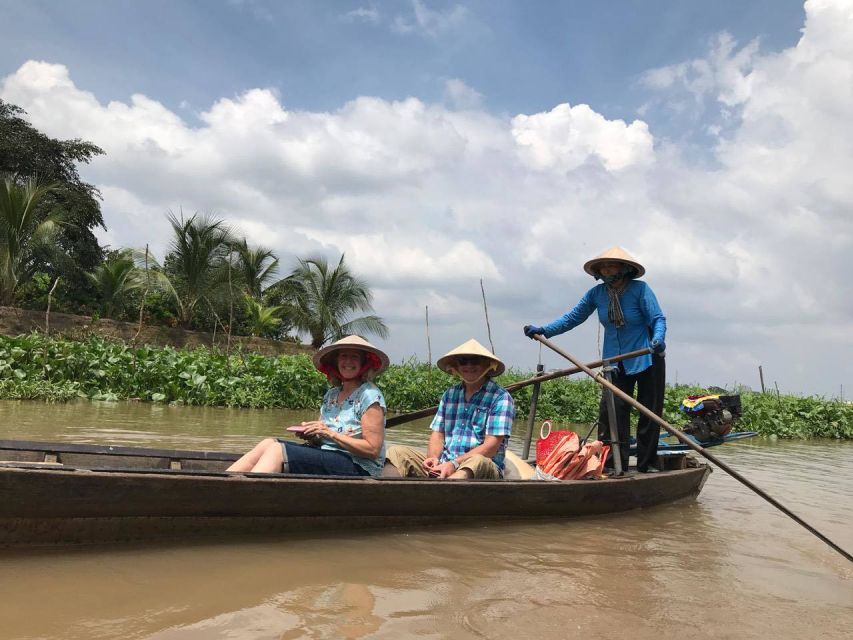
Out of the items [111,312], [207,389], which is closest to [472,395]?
[207,389]

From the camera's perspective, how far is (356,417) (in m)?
3.42

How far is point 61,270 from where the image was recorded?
15.4m

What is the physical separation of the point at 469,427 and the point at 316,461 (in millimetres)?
1048

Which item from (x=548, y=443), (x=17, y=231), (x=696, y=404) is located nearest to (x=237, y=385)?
(x=17, y=231)

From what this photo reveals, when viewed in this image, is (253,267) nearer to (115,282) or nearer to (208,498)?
(115,282)

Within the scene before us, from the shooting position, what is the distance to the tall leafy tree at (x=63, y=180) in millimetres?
15969

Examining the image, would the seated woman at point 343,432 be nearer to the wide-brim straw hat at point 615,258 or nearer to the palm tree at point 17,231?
the wide-brim straw hat at point 615,258

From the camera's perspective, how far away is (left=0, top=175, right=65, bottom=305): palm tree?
43.9 feet

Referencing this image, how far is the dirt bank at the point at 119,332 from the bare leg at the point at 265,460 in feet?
33.3

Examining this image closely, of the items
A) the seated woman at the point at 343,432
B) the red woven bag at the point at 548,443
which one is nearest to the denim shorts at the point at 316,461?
the seated woman at the point at 343,432

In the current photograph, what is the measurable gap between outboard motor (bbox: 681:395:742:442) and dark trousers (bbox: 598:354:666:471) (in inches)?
18.4

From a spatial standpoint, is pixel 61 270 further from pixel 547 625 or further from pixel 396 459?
pixel 547 625

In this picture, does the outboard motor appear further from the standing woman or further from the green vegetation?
the green vegetation

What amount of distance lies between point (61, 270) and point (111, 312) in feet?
4.57
